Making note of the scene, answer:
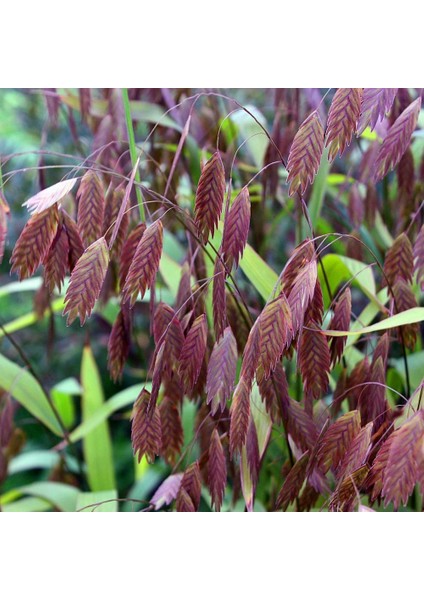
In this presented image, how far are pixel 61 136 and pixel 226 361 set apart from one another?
140 cm

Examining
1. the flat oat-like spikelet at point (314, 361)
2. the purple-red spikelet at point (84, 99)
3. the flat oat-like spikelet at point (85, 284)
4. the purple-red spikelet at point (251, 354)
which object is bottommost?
the flat oat-like spikelet at point (314, 361)

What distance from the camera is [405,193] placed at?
0.84 meters

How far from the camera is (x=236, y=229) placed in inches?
20.4

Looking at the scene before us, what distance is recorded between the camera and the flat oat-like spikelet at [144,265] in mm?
496

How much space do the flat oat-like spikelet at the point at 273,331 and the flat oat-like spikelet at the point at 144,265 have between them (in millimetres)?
89

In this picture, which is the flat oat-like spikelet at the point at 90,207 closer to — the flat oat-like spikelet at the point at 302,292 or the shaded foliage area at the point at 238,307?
the shaded foliage area at the point at 238,307

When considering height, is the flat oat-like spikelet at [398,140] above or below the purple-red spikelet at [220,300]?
above

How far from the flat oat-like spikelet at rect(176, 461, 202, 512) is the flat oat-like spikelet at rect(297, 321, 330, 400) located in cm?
13

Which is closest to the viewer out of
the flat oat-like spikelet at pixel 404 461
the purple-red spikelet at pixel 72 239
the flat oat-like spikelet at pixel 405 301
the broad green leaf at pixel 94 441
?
the flat oat-like spikelet at pixel 404 461

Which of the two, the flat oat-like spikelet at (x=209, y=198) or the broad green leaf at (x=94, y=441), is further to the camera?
the broad green leaf at (x=94, y=441)

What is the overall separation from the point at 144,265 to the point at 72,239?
3.6 inches

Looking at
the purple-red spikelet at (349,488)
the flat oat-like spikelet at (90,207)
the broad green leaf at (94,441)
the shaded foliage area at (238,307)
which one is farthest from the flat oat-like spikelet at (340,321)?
the broad green leaf at (94,441)
